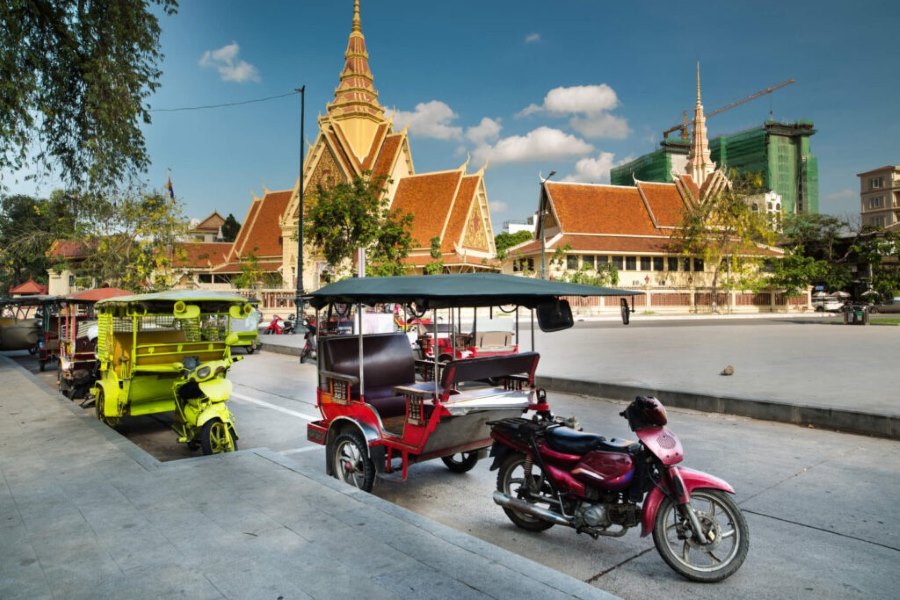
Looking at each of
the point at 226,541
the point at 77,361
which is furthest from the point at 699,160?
the point at 226,541

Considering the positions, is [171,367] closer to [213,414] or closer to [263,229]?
[213,414]

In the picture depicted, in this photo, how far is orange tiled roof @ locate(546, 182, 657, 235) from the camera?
4866 centimetres

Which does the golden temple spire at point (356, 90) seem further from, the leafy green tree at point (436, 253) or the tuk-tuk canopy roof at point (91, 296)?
the tuk-tuk canopy roof at point (91, 296)

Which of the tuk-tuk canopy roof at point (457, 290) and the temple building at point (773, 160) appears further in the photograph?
the temple building at point (773, 160)

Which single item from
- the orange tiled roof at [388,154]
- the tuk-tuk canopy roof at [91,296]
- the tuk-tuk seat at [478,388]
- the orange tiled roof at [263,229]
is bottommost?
the tuk-tuk seat at [478,388]

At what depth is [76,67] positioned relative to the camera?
1109 cm

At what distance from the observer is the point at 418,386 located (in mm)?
5250

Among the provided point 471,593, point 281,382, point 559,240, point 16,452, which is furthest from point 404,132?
point 471,593

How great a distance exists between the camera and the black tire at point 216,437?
641cm

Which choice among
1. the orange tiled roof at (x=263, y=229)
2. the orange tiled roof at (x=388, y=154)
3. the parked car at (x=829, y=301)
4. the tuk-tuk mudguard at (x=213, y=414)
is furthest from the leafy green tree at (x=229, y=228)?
the tuk-tuk mudguard at (x=213, y=414)

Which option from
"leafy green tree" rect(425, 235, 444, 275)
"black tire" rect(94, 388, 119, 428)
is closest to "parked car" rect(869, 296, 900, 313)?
"leafy green tree" rect(425, 235, 444, 275)

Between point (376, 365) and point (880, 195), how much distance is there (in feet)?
328

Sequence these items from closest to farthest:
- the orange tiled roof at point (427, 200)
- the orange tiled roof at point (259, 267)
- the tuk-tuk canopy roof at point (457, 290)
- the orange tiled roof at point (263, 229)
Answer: the tuk-tuk canopy roof at point (457, 290), the orange tiled roof at point (427, 200), the orange tiled roof at point (259, 267), the orange tiled roof at point (263, 229)

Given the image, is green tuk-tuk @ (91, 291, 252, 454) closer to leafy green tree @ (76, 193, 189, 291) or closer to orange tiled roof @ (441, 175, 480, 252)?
leafy green tree @ (76, 193, 189, 291)
